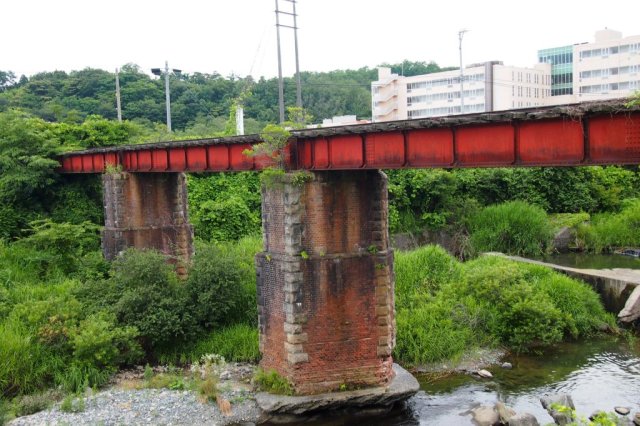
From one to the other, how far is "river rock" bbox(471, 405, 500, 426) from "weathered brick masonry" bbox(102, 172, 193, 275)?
14.4m

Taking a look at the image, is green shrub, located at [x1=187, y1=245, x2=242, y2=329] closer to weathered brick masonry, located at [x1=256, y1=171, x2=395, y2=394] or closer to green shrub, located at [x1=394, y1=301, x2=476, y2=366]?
weathered brick masonry, located at [x1=256, y1=171, x2=395, y2=394]

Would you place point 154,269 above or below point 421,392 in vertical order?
above

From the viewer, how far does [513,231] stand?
37.2 metres

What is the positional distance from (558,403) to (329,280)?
272 inches

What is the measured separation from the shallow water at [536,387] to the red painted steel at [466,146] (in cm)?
708

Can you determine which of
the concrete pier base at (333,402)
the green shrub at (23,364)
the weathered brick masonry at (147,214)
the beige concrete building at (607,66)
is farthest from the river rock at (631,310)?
the beige concrete building at (607,66)

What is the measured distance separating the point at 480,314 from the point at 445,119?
38.5 ft

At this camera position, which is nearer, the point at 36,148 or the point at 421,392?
the point at 421,392

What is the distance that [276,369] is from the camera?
18.6 m

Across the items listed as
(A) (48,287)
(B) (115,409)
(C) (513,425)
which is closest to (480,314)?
(C) (513,425)

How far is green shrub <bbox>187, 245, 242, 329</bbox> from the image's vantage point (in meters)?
22.2

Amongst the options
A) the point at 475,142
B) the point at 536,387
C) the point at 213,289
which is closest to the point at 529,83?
the point at 536,387

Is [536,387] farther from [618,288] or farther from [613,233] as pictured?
[613,233]

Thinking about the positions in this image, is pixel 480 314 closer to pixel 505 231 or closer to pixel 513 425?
pixel 513 425
